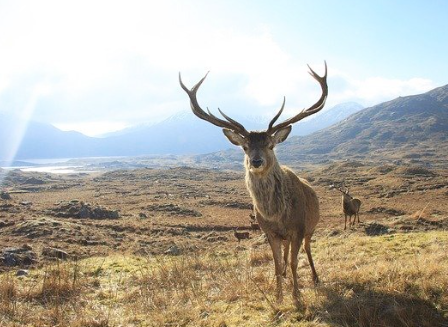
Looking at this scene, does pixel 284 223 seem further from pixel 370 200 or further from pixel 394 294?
pixel 370 200

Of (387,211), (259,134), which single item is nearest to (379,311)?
(259,134)

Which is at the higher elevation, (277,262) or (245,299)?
(277,262)

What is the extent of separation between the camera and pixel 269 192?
8.00 metres

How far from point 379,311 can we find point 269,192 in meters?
3.07

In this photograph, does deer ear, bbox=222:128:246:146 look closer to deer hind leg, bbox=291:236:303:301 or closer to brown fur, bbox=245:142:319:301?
brown fur, bbox=245:142:319:301

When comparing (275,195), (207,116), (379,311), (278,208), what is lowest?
(379,311)

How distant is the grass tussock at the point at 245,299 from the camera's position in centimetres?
586

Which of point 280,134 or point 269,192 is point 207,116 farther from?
point 269,192

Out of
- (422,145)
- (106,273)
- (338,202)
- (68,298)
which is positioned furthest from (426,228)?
Answer: (422,145)

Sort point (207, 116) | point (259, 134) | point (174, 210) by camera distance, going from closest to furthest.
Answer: point (259, 134), point (207, 116), point (174, 210)

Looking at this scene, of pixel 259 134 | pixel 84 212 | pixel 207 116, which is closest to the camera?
→ pixel 259 134

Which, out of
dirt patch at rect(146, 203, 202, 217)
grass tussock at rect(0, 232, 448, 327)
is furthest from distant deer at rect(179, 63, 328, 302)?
dirt patch at rect(146, 203, 202, 217)

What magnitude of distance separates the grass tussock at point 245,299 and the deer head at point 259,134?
2.44 metres

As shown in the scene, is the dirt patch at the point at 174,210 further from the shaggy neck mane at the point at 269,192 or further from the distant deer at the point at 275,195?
the shaggy neck mane at the point at 269,192
